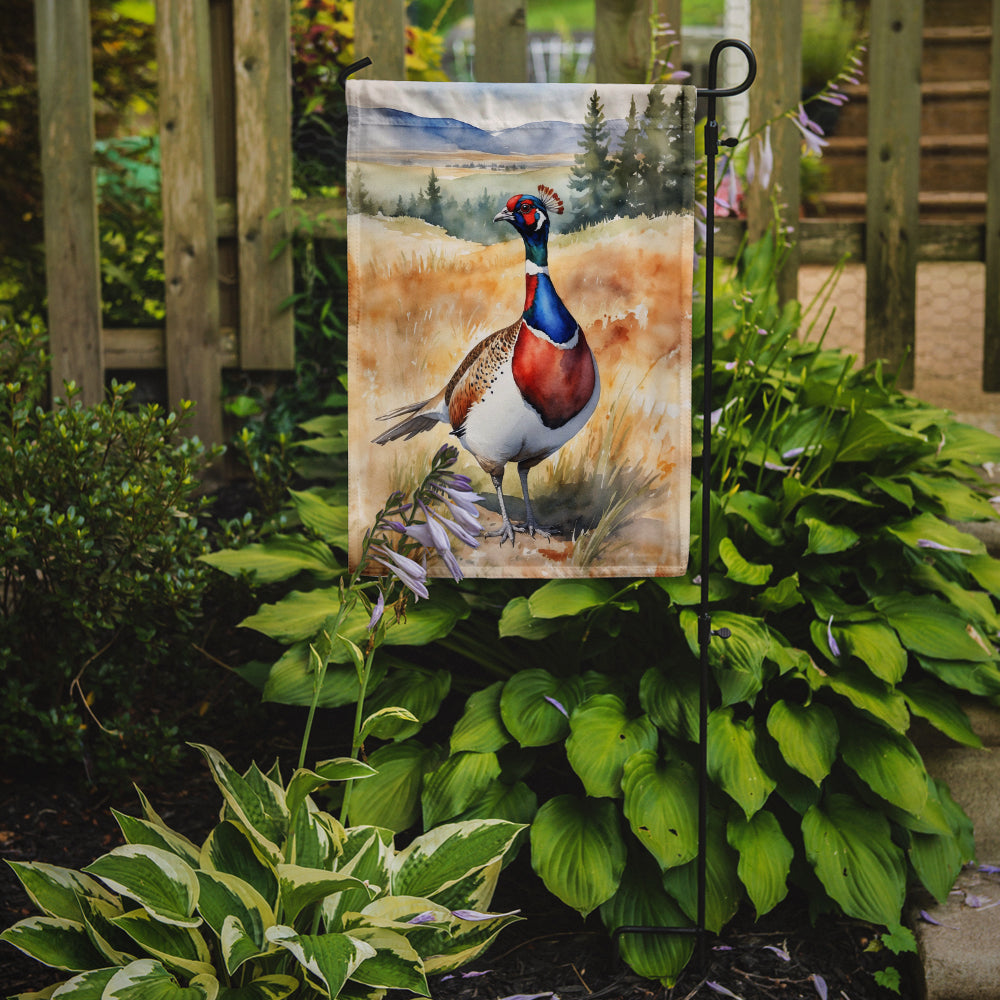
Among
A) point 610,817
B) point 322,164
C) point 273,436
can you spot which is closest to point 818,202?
point 322,164

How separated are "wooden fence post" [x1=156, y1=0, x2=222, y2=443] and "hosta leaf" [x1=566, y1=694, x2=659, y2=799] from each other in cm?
190

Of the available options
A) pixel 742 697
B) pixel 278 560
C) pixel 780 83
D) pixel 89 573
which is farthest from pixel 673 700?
pixel 780 83

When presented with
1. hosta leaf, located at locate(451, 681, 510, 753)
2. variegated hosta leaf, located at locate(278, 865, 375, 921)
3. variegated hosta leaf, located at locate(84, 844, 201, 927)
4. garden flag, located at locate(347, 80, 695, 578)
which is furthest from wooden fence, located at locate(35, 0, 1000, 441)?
variegated hosta leaf, located at locate(278, 865, 375, 921)

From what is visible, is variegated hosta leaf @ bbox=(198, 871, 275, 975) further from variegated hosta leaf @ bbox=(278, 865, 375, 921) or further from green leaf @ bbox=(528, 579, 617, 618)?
green leaf @ bbox=(528, 579, 617, 618)

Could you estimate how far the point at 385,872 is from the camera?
67.8 inches

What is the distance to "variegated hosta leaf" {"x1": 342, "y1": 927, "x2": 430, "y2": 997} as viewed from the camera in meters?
1.52

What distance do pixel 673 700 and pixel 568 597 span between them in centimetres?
30

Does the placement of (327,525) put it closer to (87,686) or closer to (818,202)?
(87,686)

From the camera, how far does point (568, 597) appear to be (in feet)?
6.77

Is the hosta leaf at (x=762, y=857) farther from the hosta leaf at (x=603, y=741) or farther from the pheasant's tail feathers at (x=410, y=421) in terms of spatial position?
the pheasant's tail feathers at (x=410, y=421)

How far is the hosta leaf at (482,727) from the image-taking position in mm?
2006

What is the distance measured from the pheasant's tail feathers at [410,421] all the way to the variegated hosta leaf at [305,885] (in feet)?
2.48

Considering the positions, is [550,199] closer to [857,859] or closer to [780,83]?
[857,859]

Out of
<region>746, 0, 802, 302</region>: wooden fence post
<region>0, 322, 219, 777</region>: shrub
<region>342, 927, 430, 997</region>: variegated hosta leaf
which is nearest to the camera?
<region>342, 927, 430, 997</region>: variegated hosta leaf
